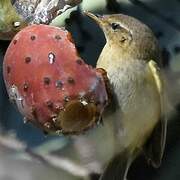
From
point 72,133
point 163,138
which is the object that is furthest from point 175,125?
point 72,133

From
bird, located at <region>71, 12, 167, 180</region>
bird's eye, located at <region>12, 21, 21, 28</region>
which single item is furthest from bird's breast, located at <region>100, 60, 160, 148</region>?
bird's eye, located at <region>12, 21, 21, 28</region>

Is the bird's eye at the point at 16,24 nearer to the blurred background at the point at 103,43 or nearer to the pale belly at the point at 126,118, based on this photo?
the blurred background at the point at 103,43

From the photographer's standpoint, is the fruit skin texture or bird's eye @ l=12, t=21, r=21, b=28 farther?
bird's eye @ l=12, t=21, r=21, b=28

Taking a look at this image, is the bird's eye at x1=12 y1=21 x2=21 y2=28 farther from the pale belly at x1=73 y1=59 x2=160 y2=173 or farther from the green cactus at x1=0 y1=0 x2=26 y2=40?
the pale belly at x1=73 y1=59 x2=160 y2=173

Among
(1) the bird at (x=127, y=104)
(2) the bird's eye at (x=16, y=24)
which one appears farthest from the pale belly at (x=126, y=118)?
(2) the bird's eye at (x=16, y=24)

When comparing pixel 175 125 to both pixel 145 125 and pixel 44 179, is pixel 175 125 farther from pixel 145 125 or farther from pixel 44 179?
pixel 44 179

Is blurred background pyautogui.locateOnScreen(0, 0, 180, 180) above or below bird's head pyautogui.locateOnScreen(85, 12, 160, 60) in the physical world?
below

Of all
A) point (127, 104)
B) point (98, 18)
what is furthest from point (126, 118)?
point (98, 18)

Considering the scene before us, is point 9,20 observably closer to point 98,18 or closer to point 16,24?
point 16,24

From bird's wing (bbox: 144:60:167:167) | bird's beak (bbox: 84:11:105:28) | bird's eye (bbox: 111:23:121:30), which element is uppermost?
bird's eye (bbox: 111:23:121:30)
